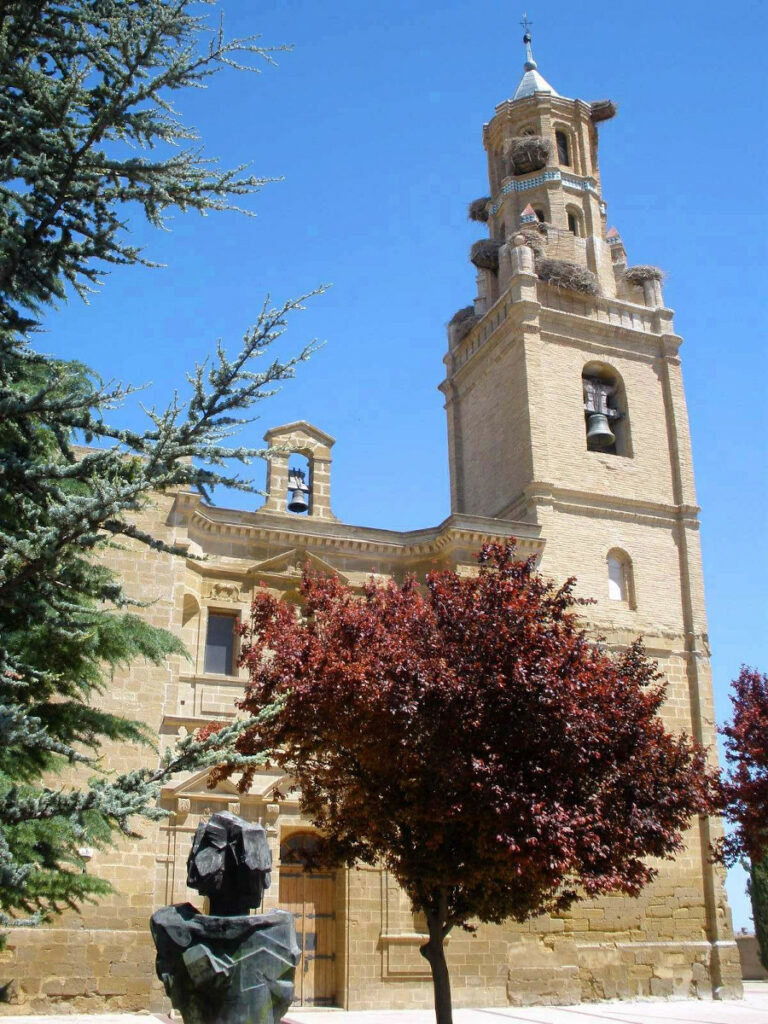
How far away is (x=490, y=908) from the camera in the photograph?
41.2 ft

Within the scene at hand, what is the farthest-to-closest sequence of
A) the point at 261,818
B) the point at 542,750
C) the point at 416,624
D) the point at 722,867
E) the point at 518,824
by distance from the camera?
the point at 722,867, the point at 261,818, the point at 416,624, the point at 542,750, the point at 518,824

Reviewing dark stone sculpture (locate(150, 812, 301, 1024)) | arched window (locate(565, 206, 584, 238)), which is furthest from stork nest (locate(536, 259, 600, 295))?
dark stone sculpture (locate(150, 812, 301, 1024))

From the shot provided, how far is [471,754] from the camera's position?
12078 millimetres

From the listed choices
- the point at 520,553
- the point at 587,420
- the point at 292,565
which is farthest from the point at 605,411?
the point at 292,565

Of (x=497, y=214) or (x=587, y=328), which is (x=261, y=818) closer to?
(x=587, y=328)

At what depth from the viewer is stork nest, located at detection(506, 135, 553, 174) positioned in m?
28.9

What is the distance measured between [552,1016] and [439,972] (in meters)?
5.67

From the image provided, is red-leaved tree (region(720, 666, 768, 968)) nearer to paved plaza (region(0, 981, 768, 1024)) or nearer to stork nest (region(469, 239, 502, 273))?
paved plaza (region(0, 981, 768, 1024))

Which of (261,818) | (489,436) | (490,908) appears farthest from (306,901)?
(489,436)

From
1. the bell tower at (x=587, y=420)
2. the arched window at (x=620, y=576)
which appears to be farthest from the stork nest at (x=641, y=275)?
the arched window at (x=620, y=576)

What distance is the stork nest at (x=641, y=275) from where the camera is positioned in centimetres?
2739

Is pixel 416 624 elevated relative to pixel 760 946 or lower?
elevated

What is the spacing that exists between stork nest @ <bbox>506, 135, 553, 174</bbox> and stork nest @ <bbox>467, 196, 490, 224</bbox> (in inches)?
55.0

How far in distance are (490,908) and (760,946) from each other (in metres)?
17.2
